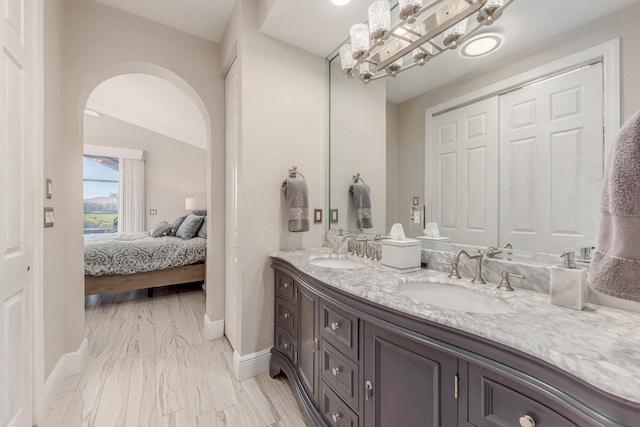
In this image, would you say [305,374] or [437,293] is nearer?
[437,293]

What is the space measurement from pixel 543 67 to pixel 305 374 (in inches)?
72.3

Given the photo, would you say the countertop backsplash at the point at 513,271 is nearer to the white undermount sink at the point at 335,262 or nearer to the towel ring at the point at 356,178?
the white undermount sink at the point at 335,262

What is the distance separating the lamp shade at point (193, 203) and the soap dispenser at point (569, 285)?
19.2ft

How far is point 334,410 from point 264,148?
1614 millimetres

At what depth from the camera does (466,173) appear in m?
1.30

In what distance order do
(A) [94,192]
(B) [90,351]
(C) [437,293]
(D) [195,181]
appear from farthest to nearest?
(D) [195,181], (A) [94,192], (B) [90,351], (C) [437,293]

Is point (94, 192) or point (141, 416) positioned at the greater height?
point (94, 192)

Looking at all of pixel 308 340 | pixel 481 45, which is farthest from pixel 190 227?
pixel 481 45

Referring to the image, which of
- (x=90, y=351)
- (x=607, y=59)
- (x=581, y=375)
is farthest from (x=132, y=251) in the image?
(x=607, y=59)

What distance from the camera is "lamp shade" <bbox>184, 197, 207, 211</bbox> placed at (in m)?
5.54

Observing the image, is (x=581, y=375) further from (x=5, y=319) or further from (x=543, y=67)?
(x=5, y=319)

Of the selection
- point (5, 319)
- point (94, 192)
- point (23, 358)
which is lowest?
point (23, 358)

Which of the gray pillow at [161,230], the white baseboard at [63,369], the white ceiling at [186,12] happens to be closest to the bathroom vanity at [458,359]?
the white baseboard at [63,369]

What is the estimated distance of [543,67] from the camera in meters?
1.03
